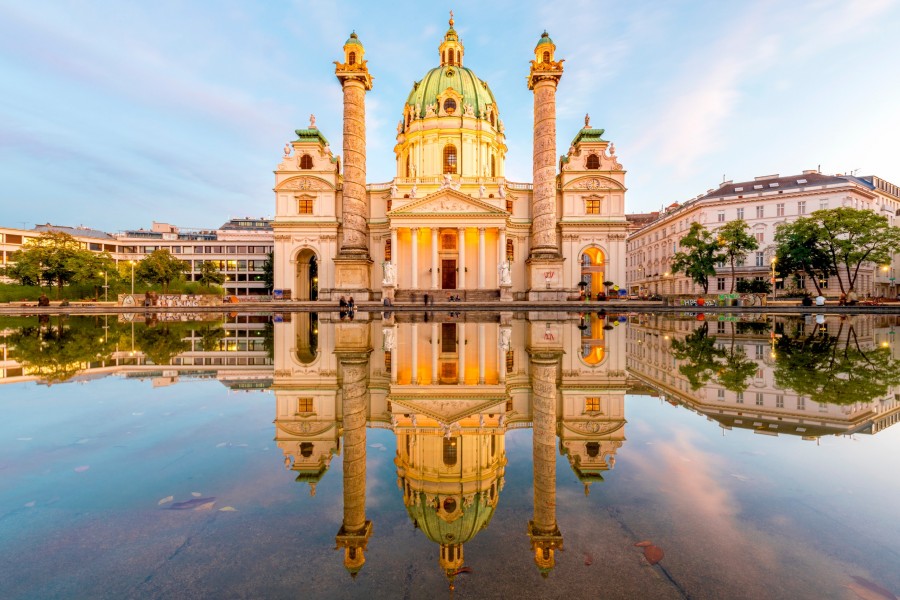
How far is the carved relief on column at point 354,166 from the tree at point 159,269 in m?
26.2

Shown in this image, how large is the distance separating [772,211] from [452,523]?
75.4m

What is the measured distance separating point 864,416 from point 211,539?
6.73 m

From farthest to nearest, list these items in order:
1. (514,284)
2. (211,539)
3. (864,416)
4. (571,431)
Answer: (514,284) < (864,416) < (571,431) < (211,539)

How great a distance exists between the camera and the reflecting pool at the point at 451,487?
7.17 ft

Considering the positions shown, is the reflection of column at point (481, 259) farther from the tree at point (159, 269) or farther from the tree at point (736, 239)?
the tree at point (159, 269)

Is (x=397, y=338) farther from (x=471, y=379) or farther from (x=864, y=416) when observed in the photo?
(x=864, y=416)

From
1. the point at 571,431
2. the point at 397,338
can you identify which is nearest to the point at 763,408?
the point at 571,431

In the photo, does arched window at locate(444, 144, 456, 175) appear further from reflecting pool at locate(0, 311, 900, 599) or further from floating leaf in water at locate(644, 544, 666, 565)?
floating leaf in water at locate(644, 544, 666, 565)

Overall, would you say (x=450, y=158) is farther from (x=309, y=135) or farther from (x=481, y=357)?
(x=481, y=357)

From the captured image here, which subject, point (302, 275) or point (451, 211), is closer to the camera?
point (451, 211)

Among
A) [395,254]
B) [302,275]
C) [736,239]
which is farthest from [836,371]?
[736,239]

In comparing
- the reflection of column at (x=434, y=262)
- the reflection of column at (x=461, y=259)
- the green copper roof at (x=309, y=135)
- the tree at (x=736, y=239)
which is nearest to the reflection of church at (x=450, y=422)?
the reflection of column at (x=461, y=259)

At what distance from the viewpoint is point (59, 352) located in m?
10.9

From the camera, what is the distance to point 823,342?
1312 cm
